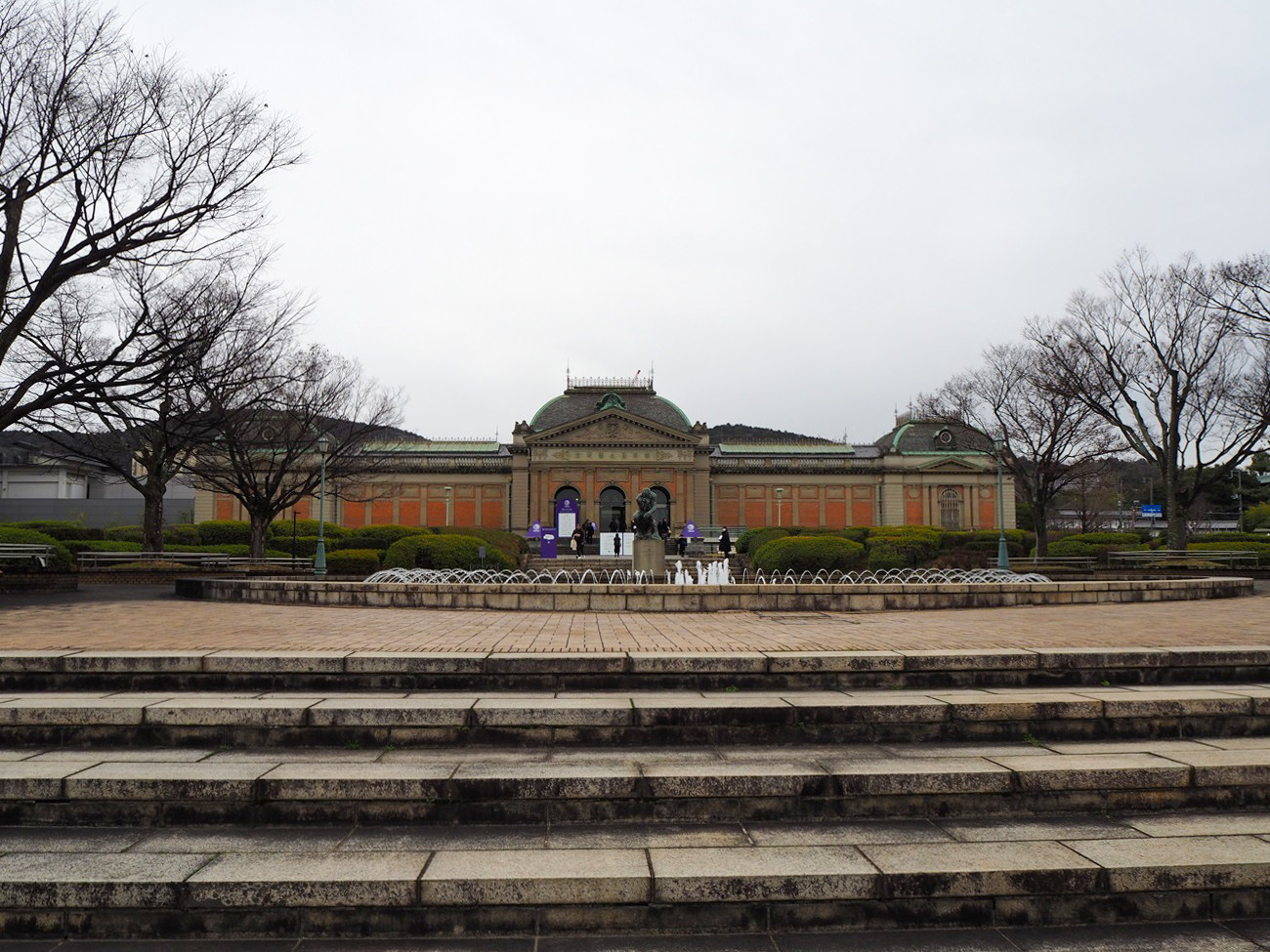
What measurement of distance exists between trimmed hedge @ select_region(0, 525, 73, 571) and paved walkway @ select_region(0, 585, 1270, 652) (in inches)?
225

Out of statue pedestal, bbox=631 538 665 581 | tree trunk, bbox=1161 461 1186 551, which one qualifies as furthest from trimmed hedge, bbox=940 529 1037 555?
statue pedestal, bbox=631 538 665 581

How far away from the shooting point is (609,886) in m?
4.20

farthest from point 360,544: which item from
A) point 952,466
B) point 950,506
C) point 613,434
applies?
point 950,506

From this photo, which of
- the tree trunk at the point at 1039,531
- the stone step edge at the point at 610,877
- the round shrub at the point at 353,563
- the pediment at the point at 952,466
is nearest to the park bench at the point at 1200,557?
the tree trunk at the point at 1039,531

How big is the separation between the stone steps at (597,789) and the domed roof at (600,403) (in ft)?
204

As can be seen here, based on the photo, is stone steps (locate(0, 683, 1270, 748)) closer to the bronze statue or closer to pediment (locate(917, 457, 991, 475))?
the bronze statue

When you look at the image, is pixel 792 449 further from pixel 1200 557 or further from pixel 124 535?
pixel 124 535

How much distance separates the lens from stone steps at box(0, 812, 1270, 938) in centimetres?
412

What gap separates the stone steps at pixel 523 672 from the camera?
7.19 metres

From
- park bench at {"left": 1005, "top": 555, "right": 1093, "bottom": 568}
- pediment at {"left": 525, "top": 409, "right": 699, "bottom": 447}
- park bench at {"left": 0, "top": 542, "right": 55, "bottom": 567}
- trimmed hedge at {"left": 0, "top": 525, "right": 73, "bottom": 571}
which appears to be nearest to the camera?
park bench at {"left": 0, "top": 542, "right": 55, "bottom": 567}

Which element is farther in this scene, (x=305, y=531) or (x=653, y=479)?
(x=653, y=479)

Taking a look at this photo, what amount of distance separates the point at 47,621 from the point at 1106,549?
118 ft

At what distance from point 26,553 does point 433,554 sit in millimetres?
10398

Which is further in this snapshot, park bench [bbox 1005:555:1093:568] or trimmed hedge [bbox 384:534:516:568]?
park bench [bbox 1005:555:1093:568]
